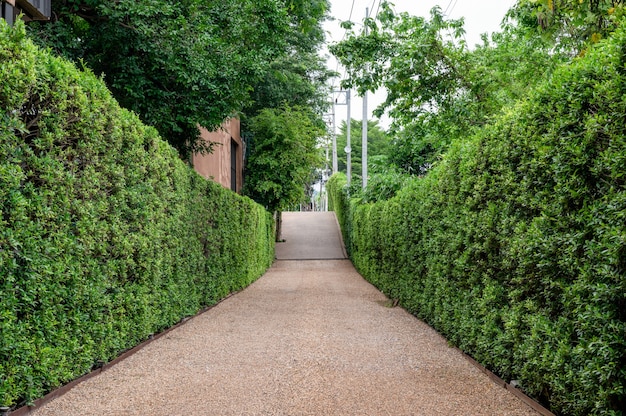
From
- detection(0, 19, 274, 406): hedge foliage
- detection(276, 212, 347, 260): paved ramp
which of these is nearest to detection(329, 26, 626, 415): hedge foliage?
detection(0, 19, 274, 406): hedge foliage

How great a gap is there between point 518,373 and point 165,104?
7.37 meters

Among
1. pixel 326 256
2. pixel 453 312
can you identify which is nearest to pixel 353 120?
pixel 326 256

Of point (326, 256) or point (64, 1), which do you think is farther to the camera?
point (326, 256)

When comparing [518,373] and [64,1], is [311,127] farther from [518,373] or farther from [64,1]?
[518,373]

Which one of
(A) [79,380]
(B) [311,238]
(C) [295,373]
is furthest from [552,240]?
(B) [311,238]

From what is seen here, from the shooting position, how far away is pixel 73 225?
4262 mm

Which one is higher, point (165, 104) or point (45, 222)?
point (165, 104)

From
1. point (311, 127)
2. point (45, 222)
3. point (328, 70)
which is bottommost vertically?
point (45, 222)

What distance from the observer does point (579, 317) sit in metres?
3.07

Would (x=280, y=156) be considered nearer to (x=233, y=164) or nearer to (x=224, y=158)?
(x=233, y=164)

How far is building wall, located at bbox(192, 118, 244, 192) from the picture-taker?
14602mm

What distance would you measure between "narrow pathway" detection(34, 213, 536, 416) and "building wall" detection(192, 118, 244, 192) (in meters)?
6.45

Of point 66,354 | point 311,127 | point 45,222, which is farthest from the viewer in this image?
point 311,127

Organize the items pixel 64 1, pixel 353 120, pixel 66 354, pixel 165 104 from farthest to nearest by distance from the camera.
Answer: pixel 353 120, pixel 165 104, pixel 64 1, pixel 66 354
